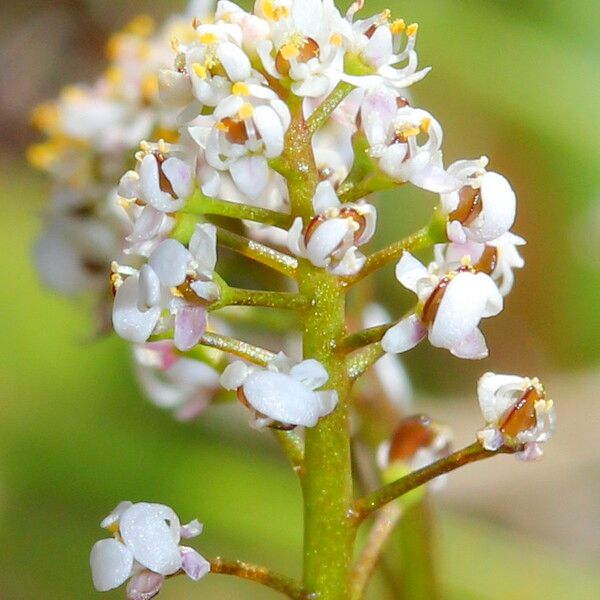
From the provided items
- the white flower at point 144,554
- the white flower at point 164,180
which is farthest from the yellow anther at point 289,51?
the white flower at point 144,554

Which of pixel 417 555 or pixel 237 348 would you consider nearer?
pixel 237 348

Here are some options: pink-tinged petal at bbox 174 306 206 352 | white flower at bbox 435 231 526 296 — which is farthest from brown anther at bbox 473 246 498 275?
pink-tinged petal at bbox 174 306 206 352

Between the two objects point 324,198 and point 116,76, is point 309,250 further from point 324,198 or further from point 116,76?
point 116,76

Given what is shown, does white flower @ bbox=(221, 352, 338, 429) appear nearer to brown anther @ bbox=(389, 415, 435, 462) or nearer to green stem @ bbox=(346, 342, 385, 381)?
green stem @ bbox=(346, 342, 385, 381)

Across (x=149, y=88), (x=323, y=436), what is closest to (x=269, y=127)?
(x=323, y=436)

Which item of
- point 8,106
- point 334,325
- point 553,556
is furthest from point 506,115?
point 334,325
